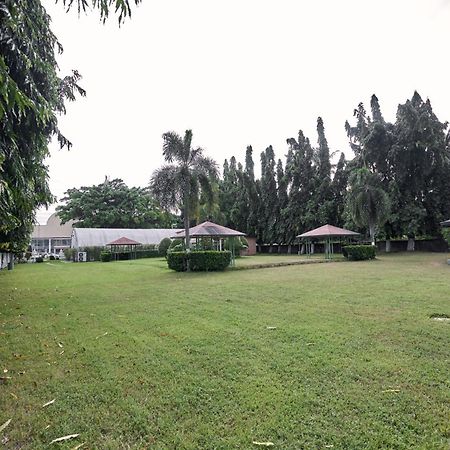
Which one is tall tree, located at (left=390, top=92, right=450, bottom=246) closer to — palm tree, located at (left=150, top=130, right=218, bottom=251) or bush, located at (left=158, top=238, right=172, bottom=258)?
palm tree, located at (left=150, top=130, right=218, bottom=251)

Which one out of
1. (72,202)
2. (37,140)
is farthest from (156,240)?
(37,140)

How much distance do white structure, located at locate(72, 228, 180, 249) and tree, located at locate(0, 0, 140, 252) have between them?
28.5 metres

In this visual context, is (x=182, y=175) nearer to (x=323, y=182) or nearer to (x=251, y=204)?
(x=323, y=182)

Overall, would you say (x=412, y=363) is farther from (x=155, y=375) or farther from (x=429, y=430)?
(x=155, y=375)

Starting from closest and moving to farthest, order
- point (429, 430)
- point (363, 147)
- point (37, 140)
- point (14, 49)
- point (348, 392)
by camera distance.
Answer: point (429, 430) → point (348, 392) → point (14, 49) → point (37, 140) → point (363, 147)

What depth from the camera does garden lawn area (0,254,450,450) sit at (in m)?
2.54

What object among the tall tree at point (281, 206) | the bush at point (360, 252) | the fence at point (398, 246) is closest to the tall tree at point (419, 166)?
the fence at point (398, 246)

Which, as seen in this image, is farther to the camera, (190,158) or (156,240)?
(156,240)

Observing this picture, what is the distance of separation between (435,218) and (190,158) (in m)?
21.4

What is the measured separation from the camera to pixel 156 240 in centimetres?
3919

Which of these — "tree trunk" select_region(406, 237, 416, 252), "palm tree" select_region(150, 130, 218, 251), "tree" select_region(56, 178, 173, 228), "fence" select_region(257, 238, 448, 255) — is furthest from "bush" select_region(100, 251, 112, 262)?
"tree trunk" select_region(406, 237, 416, 252)

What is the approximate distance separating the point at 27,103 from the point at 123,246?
3301cm

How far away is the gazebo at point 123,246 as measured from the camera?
31.9m

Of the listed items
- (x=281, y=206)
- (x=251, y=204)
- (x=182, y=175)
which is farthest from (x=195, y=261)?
(x=251, y=204)
